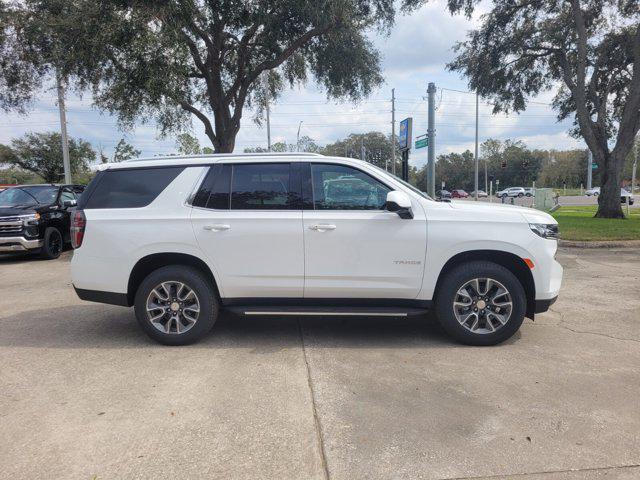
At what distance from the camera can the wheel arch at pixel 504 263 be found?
469cm

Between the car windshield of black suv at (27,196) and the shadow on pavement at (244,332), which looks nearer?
the shadow on pavement at (244,332)

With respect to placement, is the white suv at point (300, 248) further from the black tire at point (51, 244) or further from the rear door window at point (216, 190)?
the black tire at point (51, 244)

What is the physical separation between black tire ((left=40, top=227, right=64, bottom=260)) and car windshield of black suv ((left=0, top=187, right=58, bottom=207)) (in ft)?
2.89

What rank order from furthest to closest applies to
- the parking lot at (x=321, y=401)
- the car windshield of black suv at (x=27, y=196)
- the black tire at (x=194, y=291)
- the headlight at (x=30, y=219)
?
the car windshield of black suv at (x=27, y=196) < the headlight at (x=30, y=219) < the black tire at (x=194, y=291) < the parking lot at (x=321, y=401)

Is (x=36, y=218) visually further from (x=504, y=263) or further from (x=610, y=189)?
(x=610, y=189)

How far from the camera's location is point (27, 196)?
11.9 m

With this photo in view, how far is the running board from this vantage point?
4.61 meters

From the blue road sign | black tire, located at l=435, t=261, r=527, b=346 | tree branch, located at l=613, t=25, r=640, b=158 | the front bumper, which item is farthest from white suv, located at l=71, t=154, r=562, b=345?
tree branch, located at l=613, t=25, r=640, b=158

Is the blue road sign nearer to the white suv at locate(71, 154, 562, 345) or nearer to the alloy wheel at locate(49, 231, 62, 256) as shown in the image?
the alloy wheel at locate(49, 231, 62, 256)

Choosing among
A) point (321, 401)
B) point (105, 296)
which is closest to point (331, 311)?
point (321, 401)

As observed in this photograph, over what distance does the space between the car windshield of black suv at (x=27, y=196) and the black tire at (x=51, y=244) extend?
880 millimetres

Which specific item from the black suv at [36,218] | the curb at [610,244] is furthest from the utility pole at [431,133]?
the black suv at [36,218]

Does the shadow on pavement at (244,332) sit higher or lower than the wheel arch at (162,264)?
lower

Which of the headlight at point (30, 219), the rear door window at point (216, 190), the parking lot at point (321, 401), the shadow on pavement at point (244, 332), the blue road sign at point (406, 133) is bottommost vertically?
the parking lot at point (321, 401)
